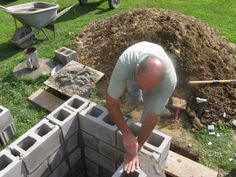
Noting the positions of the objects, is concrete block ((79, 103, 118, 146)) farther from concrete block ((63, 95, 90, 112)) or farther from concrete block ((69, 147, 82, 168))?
concrete block ((69, 147, 82, 168))

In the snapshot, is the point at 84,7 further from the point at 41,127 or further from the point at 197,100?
the point at 41,127

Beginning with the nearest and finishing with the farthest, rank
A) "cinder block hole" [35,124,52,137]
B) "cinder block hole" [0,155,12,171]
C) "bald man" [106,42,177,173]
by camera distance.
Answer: "bald man" [106,42,177,173], "cinder block hole" [0,155,12,171], "cinder block hole" [35,124,52,137]

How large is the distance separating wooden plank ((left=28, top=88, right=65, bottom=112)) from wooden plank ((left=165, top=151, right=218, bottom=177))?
2376 millimetres

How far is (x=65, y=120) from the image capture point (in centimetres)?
362

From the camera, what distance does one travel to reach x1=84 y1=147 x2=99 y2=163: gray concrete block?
157 inches

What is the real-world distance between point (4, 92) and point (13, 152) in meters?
2.69

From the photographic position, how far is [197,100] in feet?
17.1

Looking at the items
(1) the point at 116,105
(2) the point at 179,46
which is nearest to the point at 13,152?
(1) the point at 116,105

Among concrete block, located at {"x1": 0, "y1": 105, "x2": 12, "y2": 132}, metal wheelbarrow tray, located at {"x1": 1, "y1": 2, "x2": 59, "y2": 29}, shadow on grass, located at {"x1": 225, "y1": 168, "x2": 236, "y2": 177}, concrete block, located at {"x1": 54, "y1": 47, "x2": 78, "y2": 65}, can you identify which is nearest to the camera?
shadow on grass, located at {"x1": 225, "y1": 168, "x2": 236, "y2": 177}

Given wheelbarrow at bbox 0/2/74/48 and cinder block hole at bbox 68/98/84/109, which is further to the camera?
wheelbarrow at bbox 0/2/74/48

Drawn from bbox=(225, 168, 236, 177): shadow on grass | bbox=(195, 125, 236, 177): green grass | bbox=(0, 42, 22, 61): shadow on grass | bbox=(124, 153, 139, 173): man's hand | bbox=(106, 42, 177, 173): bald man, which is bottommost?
bbox=(225, 168, 236, 177): shadow on grass

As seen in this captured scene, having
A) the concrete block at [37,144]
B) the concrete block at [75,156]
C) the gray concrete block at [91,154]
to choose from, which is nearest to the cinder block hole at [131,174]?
the gray concrete block at [91,154]

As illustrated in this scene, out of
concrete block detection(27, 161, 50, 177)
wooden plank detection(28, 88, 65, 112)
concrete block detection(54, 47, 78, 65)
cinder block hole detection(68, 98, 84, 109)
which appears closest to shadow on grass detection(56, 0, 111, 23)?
concrete block detection(54, 47, 78, 65)

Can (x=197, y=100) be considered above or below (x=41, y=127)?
below
